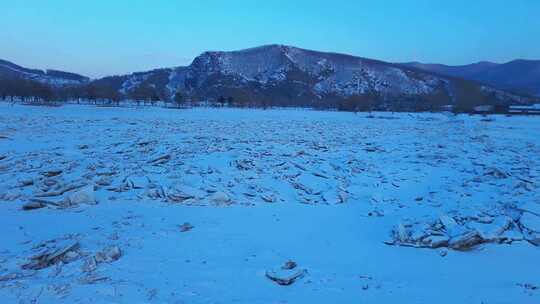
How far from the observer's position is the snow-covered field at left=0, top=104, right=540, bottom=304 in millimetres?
5180

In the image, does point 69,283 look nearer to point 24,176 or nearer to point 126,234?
point 126,234

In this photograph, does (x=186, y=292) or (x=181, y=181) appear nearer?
(x=186, y=292)

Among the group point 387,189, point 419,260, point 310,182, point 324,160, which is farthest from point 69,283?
point 324,160

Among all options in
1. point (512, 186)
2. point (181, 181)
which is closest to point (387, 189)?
point (512, 186)

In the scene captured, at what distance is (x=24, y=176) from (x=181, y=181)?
14.3ft

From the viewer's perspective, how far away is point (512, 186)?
10.7m

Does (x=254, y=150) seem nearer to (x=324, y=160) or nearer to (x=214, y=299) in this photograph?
(x=324, y=160)

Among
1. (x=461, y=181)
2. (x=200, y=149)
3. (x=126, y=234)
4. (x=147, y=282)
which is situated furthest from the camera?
(x=200, y=149)

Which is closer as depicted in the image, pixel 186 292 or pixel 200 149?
pixel 186 292

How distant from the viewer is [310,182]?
35.9 feet

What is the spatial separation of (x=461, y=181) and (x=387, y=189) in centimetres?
257

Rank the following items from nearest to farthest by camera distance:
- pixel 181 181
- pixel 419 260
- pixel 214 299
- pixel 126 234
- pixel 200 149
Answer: pixel 214 299 < pixel 419 260 < pixel 126 234 < pixel 181 181 < pixel 200 149

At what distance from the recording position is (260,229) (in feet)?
24.7

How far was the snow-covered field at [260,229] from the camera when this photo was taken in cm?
518
